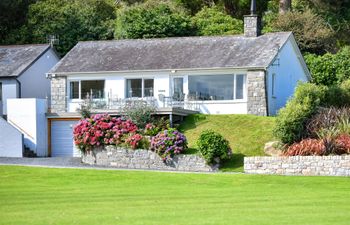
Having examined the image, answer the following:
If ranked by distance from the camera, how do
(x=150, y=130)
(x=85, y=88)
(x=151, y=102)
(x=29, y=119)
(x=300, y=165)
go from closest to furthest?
(x=300, y=165)
(x=150, y=130)
(x=29, y=119)
(x=151, y=102)
(x=85, y=88)

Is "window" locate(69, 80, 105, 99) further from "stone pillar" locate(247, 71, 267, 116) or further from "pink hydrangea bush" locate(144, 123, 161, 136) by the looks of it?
"stone pillar" locate(247, 71, 267, 116)

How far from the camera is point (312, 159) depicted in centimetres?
2980

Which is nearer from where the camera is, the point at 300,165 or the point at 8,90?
the point at 300,165

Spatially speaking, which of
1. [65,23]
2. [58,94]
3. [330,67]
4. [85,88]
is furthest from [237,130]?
[65,23]

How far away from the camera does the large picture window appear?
40.3 meters

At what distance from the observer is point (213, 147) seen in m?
32.1

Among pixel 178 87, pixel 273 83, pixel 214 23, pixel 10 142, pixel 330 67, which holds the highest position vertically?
pixel 214 23

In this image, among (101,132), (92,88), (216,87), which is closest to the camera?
(101,132)

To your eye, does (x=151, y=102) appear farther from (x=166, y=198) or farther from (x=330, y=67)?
(x=166, y=198)

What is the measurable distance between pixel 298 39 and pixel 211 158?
2386 cm

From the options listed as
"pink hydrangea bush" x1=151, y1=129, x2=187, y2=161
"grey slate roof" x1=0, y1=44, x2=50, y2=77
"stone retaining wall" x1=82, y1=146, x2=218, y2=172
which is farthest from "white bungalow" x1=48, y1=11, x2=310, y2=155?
"pink hydrangea bush" x1=151, y1=129, x2=187, y2=161

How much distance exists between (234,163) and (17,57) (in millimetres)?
18359

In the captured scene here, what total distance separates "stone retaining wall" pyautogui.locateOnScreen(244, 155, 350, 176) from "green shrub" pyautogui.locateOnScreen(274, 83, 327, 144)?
2032 mm

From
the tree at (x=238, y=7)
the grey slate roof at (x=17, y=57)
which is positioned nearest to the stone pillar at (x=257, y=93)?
the grey slate roof at (x=17, y=57)
